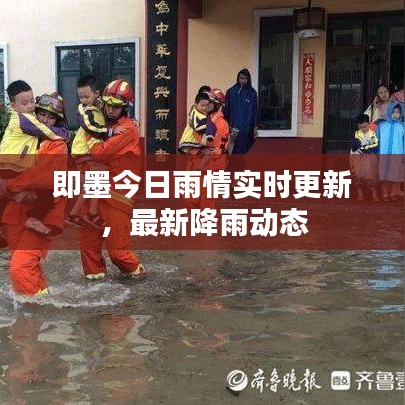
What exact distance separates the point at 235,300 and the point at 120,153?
4.60ft

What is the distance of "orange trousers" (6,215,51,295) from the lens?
14.8 feet

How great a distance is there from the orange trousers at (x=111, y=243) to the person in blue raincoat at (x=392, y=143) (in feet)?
16.0

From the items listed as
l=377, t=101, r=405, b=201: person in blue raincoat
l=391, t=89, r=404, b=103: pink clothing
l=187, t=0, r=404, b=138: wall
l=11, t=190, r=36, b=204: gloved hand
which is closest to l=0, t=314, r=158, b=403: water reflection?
l=11, t=190, r=36, b=204: gloved hand

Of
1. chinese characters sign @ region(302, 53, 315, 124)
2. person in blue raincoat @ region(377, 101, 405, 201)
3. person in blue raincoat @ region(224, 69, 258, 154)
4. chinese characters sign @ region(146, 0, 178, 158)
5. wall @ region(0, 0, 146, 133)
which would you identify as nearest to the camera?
person in blue raincoat @ region(377, 101, 405, 201)

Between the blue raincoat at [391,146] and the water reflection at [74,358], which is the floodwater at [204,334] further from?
the blue raincoat at [391,146]

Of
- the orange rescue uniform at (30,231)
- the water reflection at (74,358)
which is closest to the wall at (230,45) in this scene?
the orange rescue uniform at (30,231)

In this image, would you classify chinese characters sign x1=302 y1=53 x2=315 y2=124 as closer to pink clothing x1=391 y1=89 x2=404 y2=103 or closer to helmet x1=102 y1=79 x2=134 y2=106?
pink clothing x1=391 y1=89 x2=404 y2=103

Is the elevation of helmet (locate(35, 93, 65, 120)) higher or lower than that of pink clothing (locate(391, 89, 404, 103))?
lower

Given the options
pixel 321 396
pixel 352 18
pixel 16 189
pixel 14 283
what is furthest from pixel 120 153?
pixel 352 18

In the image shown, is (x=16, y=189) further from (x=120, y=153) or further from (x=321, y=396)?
(x=321, y=396)

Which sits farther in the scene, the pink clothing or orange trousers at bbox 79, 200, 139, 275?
the pink clothing

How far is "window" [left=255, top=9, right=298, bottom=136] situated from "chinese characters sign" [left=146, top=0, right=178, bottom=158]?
1391 millimetres

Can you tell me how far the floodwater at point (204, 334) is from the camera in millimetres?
3160

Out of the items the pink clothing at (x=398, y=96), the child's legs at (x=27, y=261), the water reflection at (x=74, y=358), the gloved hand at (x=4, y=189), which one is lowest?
the water reflection at (x=74, y=358)
